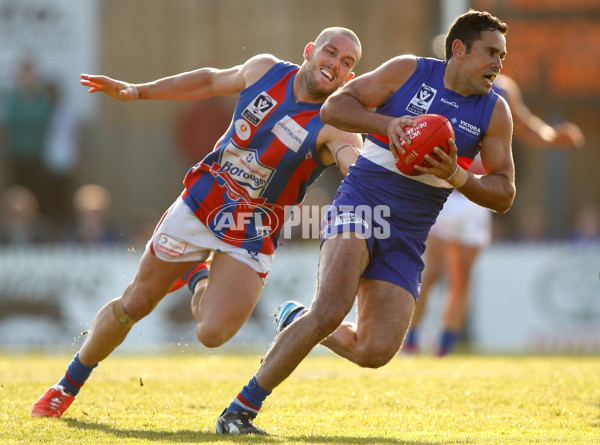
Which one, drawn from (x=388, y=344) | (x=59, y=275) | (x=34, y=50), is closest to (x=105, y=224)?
(x=59, y=275)

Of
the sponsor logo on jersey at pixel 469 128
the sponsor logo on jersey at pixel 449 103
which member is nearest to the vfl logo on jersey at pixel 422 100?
the sponsor logo on jersey at pixel 449 103

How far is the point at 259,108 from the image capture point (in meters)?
6.74

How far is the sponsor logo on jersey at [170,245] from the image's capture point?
6.75 metres

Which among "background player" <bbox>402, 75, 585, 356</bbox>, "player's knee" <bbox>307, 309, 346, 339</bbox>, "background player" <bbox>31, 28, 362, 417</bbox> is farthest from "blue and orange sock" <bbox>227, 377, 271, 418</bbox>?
"background player" <bbox>402, 75, 585, 356</bbox>

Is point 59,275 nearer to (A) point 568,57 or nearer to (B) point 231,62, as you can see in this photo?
(B) point 231,62

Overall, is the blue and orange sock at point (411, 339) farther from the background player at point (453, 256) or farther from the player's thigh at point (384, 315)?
the player's thigh at point (384, 315)

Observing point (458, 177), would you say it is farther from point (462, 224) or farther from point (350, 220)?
point (462, 224)

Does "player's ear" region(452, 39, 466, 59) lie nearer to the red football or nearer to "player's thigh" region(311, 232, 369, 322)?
the red football

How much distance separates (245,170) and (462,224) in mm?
4767

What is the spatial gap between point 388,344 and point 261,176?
55.1 inches

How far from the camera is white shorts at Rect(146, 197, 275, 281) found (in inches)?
266

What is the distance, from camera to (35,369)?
966cm

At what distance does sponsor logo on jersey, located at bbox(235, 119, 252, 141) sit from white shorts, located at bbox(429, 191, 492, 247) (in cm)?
463

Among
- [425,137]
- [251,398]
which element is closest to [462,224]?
[425,137]
